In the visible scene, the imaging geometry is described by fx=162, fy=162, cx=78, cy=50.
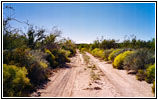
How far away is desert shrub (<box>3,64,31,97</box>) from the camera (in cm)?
622

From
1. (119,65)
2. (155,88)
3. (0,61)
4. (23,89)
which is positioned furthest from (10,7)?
(119,65)

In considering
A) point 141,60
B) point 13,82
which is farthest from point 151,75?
point 13,82

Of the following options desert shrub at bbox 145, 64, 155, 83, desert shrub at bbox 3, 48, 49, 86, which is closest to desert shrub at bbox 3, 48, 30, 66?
desert shrub at bbox 3, 48, 49, 86

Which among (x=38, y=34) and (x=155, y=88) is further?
(x=38, y=34)

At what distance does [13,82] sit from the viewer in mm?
6613

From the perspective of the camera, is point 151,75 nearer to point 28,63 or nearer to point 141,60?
point 141,60

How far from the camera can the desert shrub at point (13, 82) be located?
245 inches

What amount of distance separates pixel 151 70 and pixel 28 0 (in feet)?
25.0

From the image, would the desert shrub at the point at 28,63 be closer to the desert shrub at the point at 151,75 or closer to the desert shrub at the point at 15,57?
the desert shrub at the point at 15,57

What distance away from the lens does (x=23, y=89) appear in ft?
23.9

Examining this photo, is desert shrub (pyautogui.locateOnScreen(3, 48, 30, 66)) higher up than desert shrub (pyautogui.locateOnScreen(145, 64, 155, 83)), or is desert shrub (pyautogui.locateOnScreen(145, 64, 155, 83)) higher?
desert shrub (pyautogui.locateOnScreen(3, 48, 30, 66))

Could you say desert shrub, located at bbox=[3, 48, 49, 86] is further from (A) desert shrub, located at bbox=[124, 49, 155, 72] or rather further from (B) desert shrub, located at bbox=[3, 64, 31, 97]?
(A) desert shrub, located at bbox=[124, 49, 155, 72]

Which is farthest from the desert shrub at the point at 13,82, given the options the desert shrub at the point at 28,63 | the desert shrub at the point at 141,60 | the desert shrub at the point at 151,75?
the desert shrub at the point at 141,60

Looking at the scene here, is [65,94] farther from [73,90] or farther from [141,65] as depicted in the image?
[141,65]
